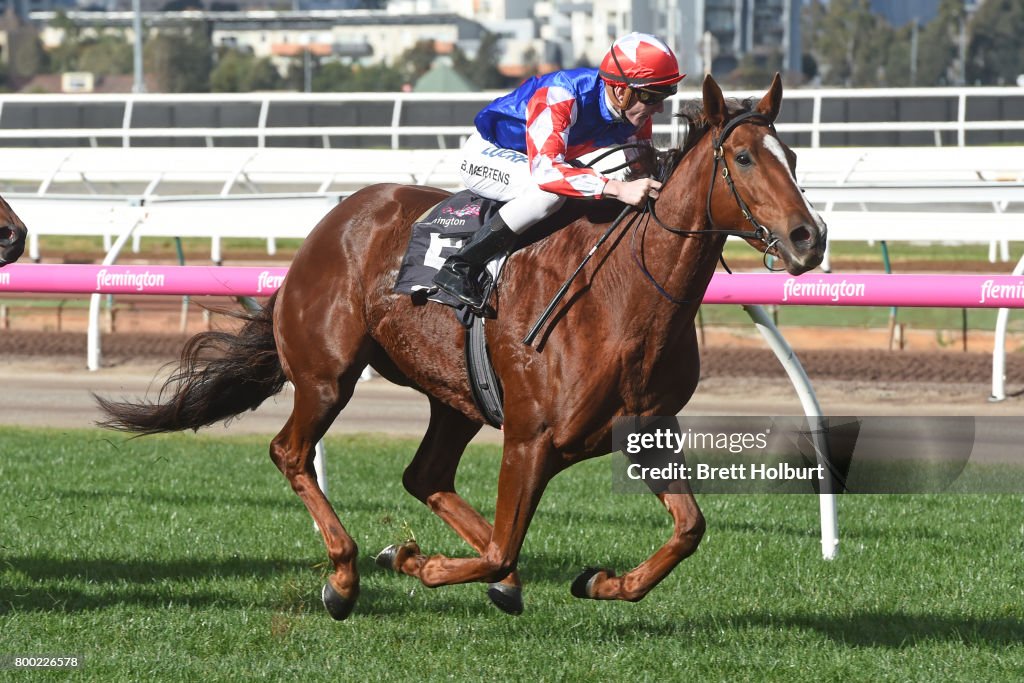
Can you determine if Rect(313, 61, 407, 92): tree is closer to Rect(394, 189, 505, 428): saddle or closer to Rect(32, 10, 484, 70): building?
Rect(32, 10, 484, 70): building

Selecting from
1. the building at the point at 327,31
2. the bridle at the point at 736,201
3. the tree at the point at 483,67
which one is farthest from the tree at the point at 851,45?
the bridle at the point at 736,201

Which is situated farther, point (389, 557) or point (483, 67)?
point (483, 67)

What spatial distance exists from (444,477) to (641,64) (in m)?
1.51

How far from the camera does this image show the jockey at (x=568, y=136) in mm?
3777

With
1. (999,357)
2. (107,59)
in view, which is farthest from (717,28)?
(999,357)

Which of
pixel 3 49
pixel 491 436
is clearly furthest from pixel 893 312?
pixel 3 49

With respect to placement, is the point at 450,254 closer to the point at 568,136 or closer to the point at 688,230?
the point at 568,136

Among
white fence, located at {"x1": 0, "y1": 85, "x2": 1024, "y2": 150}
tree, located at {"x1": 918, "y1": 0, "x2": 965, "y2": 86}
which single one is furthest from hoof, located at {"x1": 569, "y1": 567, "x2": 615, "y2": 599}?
tree, located at {"x1": 918, "y1": 0, "x2": 965, "y2": 86}

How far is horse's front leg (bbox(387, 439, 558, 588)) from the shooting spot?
12.6ft

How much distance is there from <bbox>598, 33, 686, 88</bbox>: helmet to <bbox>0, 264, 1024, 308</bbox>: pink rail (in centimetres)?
116

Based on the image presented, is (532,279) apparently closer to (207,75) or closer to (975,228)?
(975,228)

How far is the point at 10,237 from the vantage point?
13.6 ft

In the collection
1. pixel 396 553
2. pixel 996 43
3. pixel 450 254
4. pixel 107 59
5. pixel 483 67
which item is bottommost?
pixel 483 67

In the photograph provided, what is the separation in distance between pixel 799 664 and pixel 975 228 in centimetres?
570
